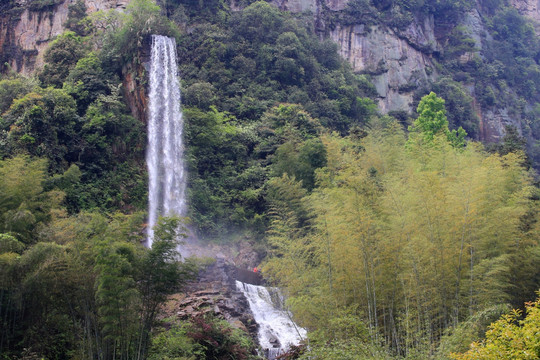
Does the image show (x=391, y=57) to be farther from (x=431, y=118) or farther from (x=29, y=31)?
(x=29, y=31)

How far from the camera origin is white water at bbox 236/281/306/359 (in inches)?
694

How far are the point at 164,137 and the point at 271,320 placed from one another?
447 inches

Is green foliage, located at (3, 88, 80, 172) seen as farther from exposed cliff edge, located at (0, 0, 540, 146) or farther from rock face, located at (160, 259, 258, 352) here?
exposed cliff edge, located at (0, 0, 540, 146)

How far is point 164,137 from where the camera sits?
26.3 metres

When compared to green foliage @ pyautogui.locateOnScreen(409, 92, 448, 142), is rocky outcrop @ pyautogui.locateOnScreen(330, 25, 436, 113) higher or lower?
higher

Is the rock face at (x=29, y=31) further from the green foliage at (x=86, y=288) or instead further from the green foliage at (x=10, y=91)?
the green foliage at (x=86, y=288)

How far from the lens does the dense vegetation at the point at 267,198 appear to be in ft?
41.5

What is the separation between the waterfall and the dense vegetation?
632mm

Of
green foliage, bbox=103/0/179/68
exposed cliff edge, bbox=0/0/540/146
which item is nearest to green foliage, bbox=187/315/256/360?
green foliage, bbox=103/0/179/68

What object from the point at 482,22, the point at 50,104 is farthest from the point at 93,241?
the point at 482,22

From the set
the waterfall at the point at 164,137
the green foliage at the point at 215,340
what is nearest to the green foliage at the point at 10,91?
the waterfall at the point at 164,137

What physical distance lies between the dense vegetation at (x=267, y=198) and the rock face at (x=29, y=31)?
83cm

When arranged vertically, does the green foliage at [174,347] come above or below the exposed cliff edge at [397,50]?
below

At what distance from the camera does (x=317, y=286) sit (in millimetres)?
13828
